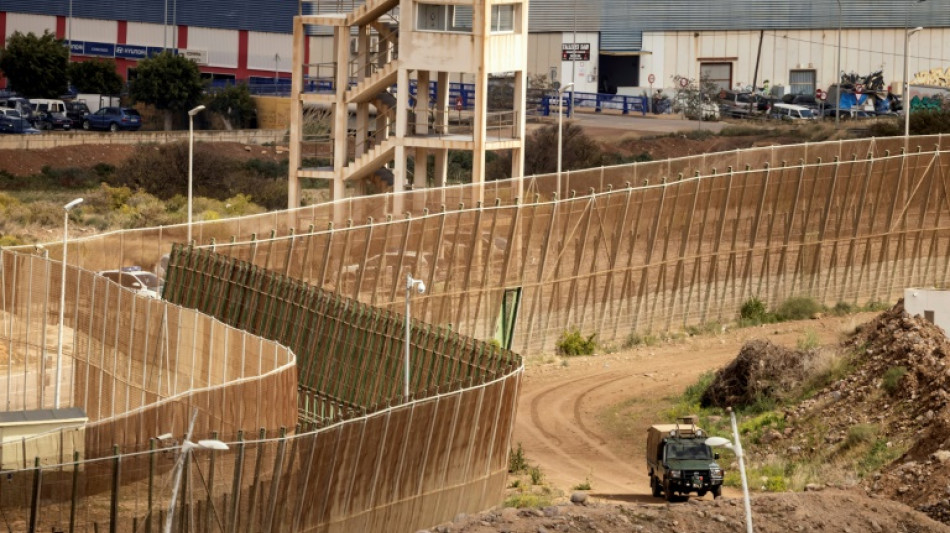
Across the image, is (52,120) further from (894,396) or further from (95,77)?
(894,396)

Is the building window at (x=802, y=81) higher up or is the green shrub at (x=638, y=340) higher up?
the building window at (x=802, y=81)

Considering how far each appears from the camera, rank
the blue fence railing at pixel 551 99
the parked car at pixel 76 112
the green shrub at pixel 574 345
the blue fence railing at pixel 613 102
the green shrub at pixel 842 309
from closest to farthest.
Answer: the green shrub at pixel 574 345 < the green shrub at pixel 842 309 < the parked car at pixel 76 112 < the blue fence railing at pixel 551 99 < the blue fence railing at pixel 613 102

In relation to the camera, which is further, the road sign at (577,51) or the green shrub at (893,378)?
the road sign at (577,51)

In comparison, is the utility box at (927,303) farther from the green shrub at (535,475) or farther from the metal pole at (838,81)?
the metal pole at (838,81)

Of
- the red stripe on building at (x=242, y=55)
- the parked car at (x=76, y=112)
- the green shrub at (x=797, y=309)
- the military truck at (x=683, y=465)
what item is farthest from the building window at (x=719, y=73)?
the military truck at (x=683, y=465)

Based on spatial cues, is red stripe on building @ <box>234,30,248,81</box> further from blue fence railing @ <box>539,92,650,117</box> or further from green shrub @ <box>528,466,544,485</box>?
green shrub @ <box>528,466,544,485</box>

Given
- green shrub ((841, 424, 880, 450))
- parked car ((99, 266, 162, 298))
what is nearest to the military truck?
Answer: green shrub ((841, 424, 880, 450))

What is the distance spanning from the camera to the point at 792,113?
107312mm

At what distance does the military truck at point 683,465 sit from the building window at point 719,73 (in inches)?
3123

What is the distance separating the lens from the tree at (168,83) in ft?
375

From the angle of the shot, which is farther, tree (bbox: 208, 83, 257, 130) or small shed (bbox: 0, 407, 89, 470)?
tree (bbox: 208, 83, 257, 130)

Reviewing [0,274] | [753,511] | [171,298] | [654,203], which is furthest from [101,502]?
[654,203]

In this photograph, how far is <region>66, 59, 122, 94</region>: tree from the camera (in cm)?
11725

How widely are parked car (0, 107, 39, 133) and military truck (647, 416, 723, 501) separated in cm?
6748
